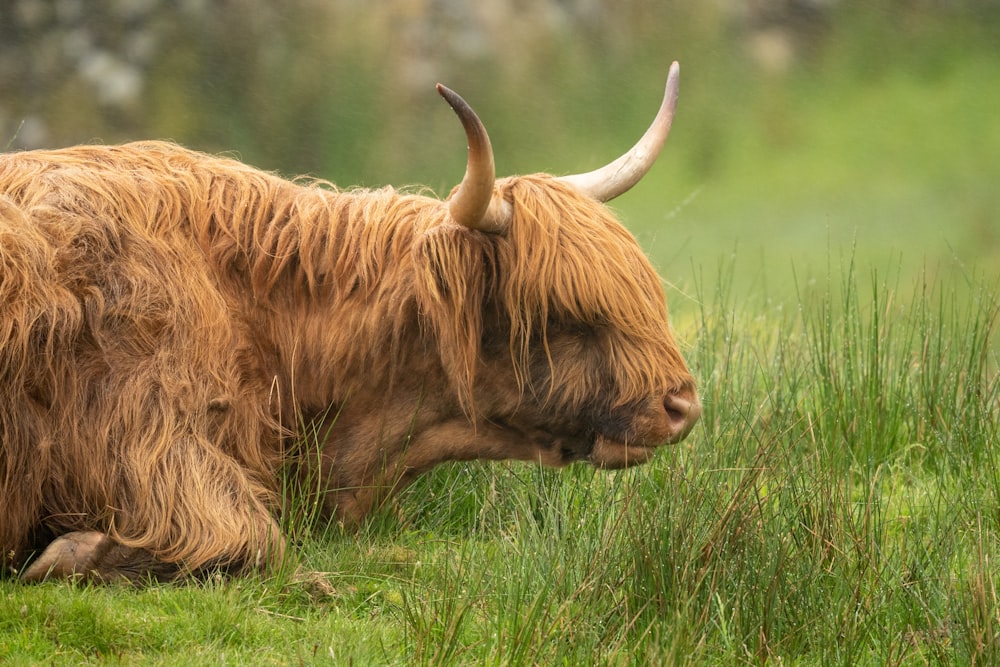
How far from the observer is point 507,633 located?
305 centimetres

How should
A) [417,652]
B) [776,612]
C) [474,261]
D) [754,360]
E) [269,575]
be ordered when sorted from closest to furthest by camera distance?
[417,652] < [776,612] < [269,575] < [474,261] < [754,360]

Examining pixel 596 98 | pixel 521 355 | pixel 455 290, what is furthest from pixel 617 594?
pixel 596 98

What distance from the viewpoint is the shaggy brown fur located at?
3729 mm

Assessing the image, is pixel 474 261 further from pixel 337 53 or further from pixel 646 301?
pixel 337 53

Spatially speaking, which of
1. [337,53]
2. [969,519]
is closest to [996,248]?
[337,53]

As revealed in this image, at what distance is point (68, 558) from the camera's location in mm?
3623

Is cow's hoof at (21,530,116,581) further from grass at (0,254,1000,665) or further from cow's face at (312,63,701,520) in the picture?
cow's face at (312,63,701,520)

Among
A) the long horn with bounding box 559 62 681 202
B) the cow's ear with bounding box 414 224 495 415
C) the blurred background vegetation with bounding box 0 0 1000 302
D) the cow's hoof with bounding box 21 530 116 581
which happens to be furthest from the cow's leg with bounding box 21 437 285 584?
the blurred background vegetation with bounding box 0 0 1000 302

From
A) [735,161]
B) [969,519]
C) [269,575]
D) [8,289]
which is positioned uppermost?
[735,161]

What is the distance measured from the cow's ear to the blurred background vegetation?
783 centimetres

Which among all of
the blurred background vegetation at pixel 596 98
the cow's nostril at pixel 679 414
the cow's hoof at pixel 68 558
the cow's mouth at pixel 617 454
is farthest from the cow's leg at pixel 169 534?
the blurred background vegetation at pixel 596 98

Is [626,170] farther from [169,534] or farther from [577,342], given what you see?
[169,534]

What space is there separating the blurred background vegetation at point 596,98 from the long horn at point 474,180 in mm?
7900

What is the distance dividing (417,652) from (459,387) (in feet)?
3.89
